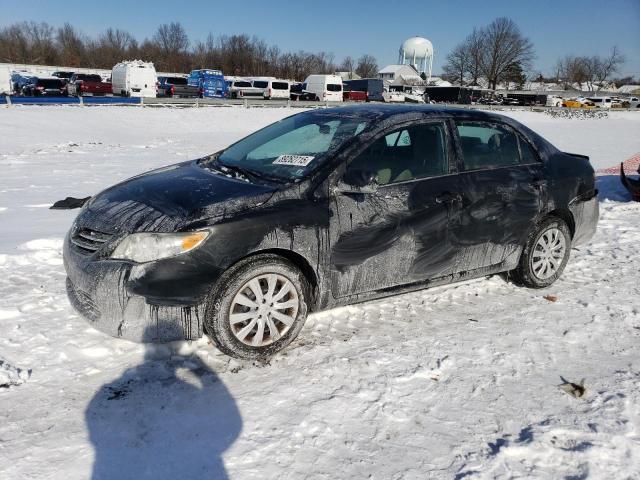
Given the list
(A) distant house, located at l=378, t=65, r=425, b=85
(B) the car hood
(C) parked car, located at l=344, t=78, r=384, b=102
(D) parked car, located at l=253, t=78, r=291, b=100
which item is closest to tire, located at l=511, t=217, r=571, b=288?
(B) the car hood

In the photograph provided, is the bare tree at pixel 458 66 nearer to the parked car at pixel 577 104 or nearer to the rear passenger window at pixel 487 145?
the parked car at pixel 577 104

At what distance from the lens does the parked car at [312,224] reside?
3182mm

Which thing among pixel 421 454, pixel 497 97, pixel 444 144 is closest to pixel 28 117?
pixel 444 144

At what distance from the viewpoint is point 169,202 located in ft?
11.2

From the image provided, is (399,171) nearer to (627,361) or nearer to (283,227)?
(283,227)

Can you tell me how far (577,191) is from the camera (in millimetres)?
5023

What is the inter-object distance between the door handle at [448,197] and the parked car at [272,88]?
38.9 m

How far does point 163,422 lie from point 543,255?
12.1 feet

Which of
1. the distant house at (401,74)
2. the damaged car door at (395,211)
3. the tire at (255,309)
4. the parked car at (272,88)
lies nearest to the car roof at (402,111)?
the damaged car door at (395,211)

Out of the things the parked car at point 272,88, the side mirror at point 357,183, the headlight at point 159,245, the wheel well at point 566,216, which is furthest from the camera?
the parked car at point 272,88

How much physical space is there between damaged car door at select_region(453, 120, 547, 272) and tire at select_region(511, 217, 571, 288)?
131 mm

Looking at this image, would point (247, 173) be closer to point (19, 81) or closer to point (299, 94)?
point (19, 81)

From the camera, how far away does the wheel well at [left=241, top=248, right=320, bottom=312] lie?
3.47 meters

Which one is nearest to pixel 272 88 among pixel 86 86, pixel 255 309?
pixel 86 86
